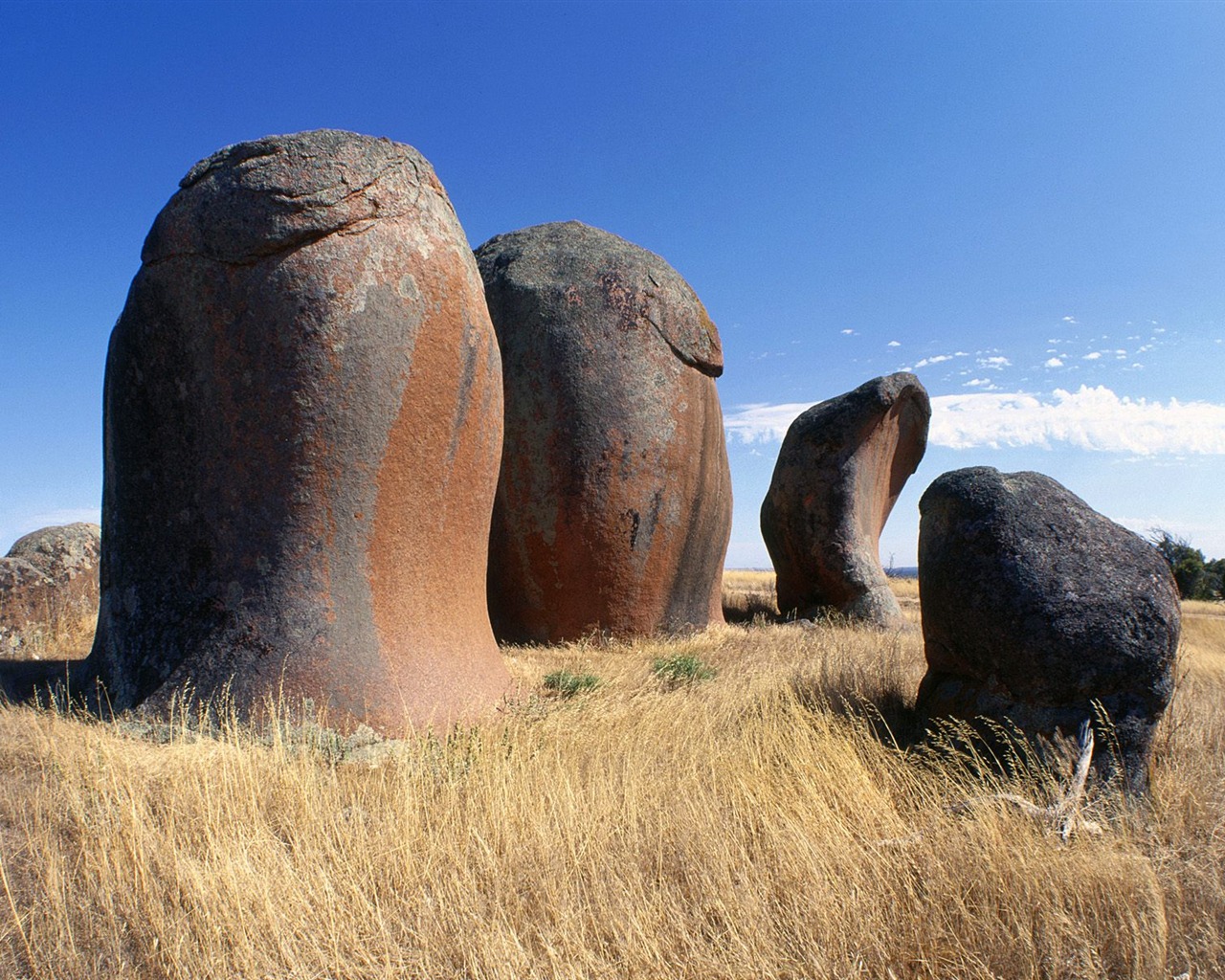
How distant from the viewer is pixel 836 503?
7.96 m

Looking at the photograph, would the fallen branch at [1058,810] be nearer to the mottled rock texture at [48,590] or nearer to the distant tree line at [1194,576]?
the mottled rock texture at [48,590]

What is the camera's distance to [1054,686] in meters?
2.96

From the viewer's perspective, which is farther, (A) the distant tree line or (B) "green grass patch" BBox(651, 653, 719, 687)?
(A) the distant tree line

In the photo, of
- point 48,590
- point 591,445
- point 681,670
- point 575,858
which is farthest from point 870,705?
point 48,590

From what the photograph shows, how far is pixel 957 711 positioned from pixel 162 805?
2.71 meters

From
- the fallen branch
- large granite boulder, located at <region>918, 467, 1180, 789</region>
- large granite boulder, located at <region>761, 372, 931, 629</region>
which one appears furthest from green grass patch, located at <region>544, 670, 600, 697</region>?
large granite boulder, located at <region>761, 372, 931, 629</region>

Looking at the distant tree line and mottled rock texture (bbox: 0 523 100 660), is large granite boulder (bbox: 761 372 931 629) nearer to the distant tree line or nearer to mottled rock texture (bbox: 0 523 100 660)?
mottled rock texture (bbox: 0 523 100 660)

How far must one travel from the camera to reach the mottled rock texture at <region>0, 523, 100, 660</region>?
548cm

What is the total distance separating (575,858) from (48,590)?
211 inches

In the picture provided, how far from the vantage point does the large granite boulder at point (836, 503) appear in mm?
7879

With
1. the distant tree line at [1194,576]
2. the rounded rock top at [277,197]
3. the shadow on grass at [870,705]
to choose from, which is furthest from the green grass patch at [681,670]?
the distant tree line at [1194,576]

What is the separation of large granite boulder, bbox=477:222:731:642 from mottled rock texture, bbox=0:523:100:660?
2.84m

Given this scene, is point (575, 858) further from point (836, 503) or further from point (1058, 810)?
point (836, 503)

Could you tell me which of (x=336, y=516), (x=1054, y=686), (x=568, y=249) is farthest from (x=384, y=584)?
(x=568, y=249)
